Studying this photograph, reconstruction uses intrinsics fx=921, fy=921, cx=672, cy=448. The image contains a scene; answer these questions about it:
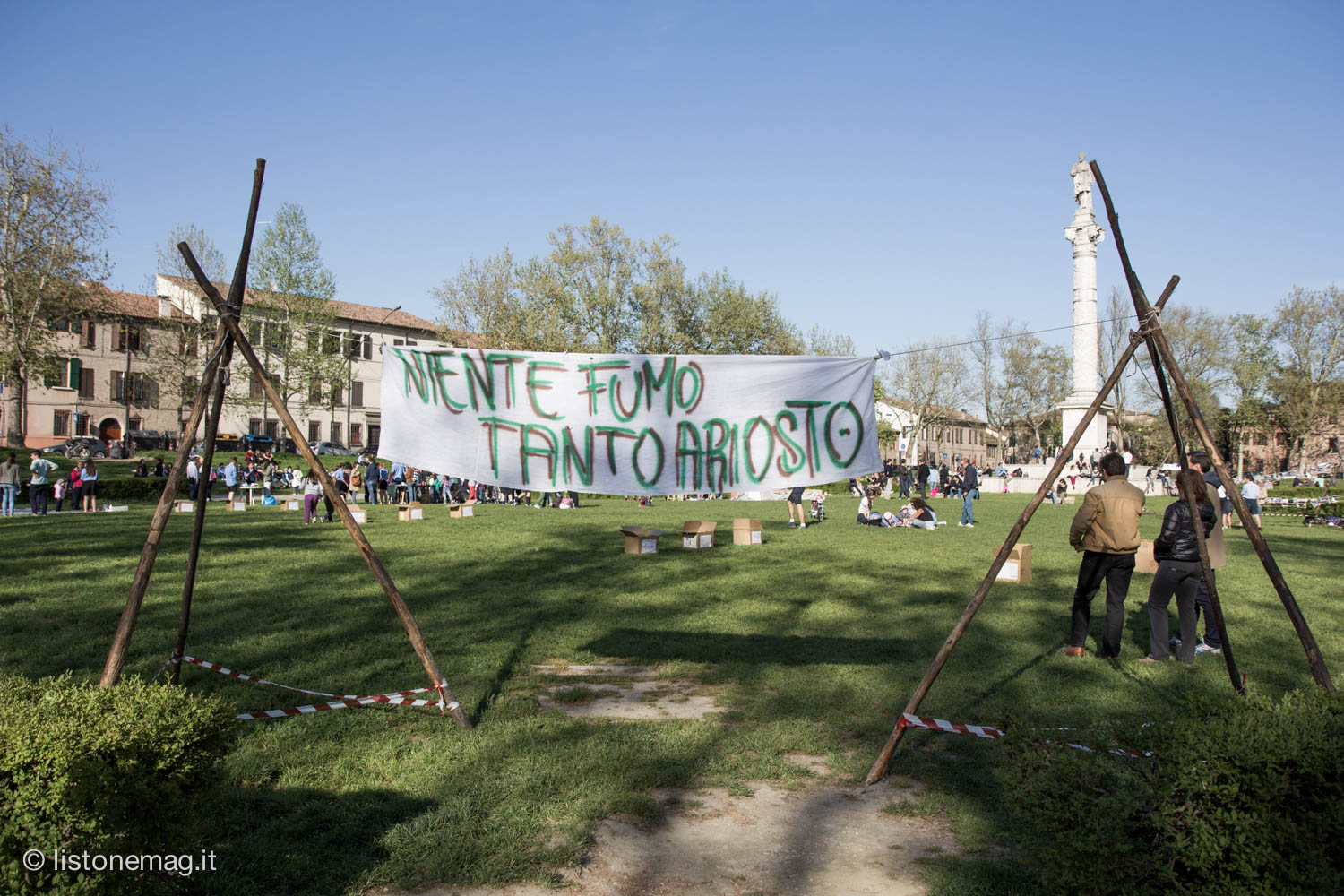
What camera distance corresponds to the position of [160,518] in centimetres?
525

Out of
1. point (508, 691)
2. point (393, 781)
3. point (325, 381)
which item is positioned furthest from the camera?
point (325, 381)

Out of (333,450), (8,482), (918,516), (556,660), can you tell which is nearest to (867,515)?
(918,516)

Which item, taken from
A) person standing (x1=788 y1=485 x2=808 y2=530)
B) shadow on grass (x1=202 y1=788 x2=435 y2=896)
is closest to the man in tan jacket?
shadow on grass (x1=202 y1=788 x2=435 y2=896)

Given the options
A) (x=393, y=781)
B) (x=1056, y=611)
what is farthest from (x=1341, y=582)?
(x=393, y=781)

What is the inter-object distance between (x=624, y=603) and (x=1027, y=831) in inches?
282

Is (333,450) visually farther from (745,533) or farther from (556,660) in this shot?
(556,660)

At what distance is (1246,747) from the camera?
311 centimetres

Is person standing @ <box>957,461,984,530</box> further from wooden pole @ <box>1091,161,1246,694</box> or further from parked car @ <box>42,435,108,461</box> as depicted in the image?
parked car @ <box>42,435,108,461</box>

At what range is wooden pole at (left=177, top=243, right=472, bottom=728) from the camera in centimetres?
569

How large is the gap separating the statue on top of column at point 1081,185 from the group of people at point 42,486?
4654 centimetres

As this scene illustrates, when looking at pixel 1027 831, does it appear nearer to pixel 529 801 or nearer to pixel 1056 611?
pixel 529 801

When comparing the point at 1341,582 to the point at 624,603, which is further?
the point at 1341,582

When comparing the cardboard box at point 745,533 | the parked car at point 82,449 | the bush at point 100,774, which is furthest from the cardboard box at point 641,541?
the parked car at point 82,449

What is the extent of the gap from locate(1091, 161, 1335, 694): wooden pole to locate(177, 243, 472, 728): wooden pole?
15.8ft
